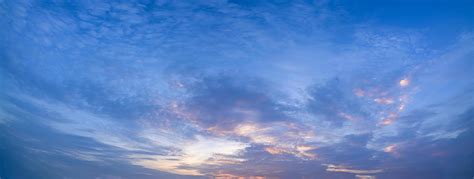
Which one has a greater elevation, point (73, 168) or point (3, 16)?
point (3, 16)

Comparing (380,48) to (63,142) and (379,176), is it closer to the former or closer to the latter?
(379,176)

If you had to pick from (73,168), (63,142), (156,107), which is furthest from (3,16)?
(73,168)

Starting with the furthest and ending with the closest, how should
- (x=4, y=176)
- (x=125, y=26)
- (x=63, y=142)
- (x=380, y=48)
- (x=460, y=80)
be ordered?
(x=4, y=176) < (x=63, y=142) < (x=460, y=80) < (x=380, y=48) < (x=125, y=26)

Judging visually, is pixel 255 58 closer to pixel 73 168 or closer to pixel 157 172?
pixel 157 172

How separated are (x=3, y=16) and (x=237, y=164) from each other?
750 inches

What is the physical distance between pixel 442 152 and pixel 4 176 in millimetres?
50731

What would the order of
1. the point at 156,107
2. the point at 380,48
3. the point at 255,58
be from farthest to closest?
the point at 156,107 → the point at 255,58 → the point at 380,48

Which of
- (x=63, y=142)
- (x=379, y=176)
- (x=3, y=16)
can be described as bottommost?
(x=379, y=176)

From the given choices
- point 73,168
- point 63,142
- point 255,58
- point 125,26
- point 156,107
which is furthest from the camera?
point 73,168

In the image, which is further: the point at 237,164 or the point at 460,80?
the point at 237,164

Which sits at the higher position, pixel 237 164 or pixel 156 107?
pixel 156 107

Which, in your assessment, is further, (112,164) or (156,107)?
(112,164)

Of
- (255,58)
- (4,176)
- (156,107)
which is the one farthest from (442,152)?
(4,176)

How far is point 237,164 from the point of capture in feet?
80.6
